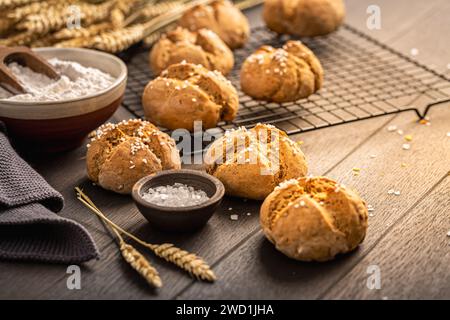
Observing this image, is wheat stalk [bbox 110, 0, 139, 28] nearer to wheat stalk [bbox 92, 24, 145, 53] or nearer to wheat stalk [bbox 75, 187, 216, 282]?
wheat stalk [bbox 92, 24, 145, 53]

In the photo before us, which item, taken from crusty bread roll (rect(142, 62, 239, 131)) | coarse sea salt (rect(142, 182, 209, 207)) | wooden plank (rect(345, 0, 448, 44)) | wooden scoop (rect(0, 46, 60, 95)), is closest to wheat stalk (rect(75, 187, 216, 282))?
coarse sea salt (rect(142, 182, 209, 207))

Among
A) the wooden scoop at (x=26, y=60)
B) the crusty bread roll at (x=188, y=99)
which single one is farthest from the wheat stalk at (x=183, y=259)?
the wooden scoop at (x=26, y=60)

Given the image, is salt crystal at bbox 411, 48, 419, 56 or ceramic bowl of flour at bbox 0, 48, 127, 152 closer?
ceramic bowl of flour at bbox 0, 48, 127, 152

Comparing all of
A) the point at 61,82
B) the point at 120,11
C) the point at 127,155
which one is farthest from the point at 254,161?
the point at 120,11

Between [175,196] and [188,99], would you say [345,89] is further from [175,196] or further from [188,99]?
[175,196]
